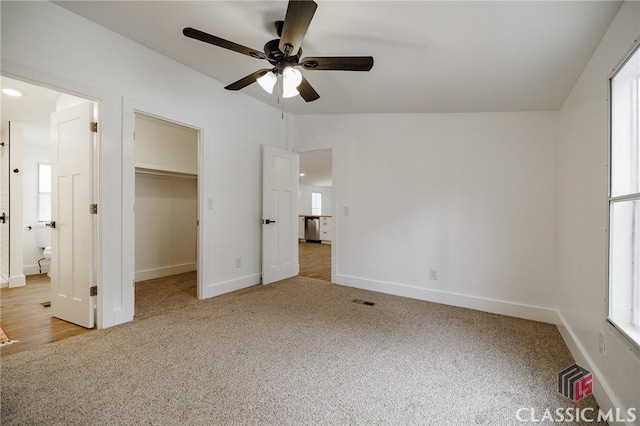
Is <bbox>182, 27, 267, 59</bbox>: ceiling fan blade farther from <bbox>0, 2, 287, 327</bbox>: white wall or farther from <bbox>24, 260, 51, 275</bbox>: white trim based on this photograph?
<bbox>24, 260, 51, 275</bbox>: white trim

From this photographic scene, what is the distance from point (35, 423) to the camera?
→ 1334mm

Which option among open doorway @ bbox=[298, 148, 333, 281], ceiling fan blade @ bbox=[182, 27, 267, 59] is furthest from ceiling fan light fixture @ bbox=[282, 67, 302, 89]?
open doorway @ bbox=[298, 148, 333, 281]

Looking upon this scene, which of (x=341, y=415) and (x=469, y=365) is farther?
(x=469, y=365)

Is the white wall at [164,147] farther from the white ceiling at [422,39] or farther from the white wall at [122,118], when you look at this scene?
the white ceiling at [422,39]

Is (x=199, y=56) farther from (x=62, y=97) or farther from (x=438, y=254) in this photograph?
(x=438, y=254)

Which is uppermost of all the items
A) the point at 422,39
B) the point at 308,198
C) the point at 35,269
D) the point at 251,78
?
the point at 422,39

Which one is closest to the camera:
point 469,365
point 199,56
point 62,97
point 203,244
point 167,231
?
point 469,365

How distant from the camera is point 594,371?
165 cm

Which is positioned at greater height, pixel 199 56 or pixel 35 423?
pixel 199 56

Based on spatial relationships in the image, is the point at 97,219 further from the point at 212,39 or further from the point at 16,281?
the point at 16,281

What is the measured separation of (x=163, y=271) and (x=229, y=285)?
5.15 feet

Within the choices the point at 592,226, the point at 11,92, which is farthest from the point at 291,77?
the point at 11,92

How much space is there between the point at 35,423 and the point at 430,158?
12.5 feet

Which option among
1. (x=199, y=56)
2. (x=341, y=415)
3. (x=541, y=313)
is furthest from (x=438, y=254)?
(x=199, y=56)
